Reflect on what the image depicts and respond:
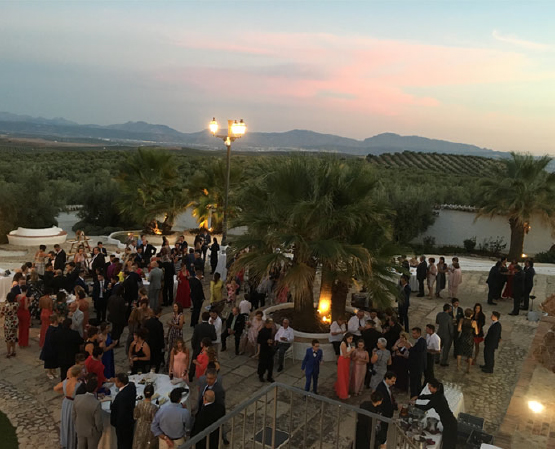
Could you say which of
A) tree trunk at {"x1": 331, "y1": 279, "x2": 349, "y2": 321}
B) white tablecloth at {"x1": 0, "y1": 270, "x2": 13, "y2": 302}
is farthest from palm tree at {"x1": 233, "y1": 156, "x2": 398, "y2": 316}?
white tablecloth at {"x1": 0, "y1": 270, "x2": 13, "y2": 302}

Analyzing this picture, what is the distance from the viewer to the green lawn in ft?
22.9

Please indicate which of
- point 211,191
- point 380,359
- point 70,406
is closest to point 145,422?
point 70,406

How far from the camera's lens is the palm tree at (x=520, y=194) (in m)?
20.9

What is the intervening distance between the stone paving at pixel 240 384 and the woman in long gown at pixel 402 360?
1.01 feet

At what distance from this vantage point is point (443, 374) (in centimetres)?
1006

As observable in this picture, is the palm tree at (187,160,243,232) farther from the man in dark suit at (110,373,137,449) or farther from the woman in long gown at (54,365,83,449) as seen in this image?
the man in dark suit at (110,373,137,449)

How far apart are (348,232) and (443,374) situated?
3674 millimetres

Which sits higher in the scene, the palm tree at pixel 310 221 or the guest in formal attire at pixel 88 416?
the palm tree at pixel 310 221

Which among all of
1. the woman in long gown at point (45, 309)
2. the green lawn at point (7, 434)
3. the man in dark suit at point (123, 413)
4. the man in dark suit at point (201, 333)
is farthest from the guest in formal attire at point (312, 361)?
the woman in long gown at point (45, 309)

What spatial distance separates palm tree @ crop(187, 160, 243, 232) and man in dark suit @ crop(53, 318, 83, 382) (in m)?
15.7

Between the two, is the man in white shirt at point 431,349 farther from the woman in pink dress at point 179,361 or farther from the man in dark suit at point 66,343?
the man in dark suit at point 66,343

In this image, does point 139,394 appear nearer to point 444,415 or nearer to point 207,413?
point 207,413

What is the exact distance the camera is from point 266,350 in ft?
29.7

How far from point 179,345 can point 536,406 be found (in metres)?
6.75
